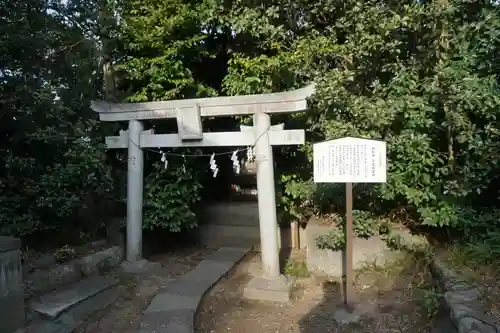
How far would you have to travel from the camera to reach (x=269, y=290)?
5359 mm

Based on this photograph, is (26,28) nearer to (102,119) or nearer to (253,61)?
(102,119)

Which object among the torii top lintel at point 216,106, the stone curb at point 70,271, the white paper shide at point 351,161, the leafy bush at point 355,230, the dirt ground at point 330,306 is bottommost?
the dirt ground at point 330,306

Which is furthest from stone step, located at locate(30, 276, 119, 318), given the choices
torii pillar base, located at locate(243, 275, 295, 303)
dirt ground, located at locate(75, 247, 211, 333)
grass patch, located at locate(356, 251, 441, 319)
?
grass patch, located at locate(356, 251, 441, 319)

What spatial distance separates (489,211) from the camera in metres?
4.84

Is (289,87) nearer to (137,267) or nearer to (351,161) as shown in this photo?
(351,161)

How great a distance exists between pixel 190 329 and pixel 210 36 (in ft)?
18.5

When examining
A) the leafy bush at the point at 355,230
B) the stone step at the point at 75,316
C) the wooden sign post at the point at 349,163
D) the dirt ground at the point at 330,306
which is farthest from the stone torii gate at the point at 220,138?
the stone step at the point at 75,316

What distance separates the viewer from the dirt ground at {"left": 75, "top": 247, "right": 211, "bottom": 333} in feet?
15.1

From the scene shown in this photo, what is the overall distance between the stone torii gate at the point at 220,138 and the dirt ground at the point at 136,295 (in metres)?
0.43

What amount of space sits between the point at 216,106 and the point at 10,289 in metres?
3.58

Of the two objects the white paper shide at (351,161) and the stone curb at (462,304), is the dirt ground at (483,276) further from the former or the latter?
the white paper shide at (351,161)

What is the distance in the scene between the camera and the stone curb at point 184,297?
170 inches

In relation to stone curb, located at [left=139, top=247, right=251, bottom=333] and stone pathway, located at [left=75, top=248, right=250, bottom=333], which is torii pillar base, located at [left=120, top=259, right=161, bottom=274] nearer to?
stone pathway, located at [left=75, top=248, right=250, bottom=333]

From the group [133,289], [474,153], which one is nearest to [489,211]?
[474,153]
